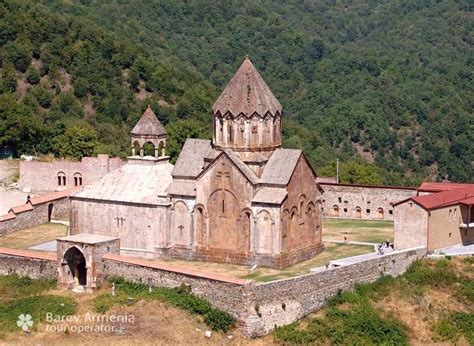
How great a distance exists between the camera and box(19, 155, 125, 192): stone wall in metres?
61.0

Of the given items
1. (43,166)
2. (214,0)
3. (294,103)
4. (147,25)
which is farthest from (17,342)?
(214,0)

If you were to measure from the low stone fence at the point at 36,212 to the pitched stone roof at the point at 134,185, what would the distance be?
4217 mm

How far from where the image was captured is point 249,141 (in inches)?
1838

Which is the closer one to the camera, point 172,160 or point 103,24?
point 172,160

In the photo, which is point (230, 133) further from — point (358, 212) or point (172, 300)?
point (358, 212)

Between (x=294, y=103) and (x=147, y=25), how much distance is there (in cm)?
2124

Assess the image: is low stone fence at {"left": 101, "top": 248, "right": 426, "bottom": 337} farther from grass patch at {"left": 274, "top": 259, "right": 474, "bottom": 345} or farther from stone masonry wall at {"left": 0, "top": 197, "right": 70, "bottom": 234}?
stone masonry wall at {"left": 0, "top": 197, "right": 70, "bottom": 234}

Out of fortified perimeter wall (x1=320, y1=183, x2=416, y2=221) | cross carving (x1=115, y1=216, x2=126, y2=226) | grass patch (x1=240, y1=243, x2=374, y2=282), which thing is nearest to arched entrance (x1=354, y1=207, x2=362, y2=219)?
fortified perimeter wall (x1=320, y1=183, x2=416, y2=221)

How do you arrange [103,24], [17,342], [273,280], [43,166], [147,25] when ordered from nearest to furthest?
[17,342]
[273,280]
[43,166]
[103,24]
[147,25]

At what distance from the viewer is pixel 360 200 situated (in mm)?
55594

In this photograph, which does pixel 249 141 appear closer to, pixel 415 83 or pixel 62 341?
pixel 62 341

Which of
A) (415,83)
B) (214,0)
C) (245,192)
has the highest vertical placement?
(214,0)

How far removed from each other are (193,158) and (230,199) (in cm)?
284

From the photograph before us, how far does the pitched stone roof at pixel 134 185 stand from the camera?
157ft
